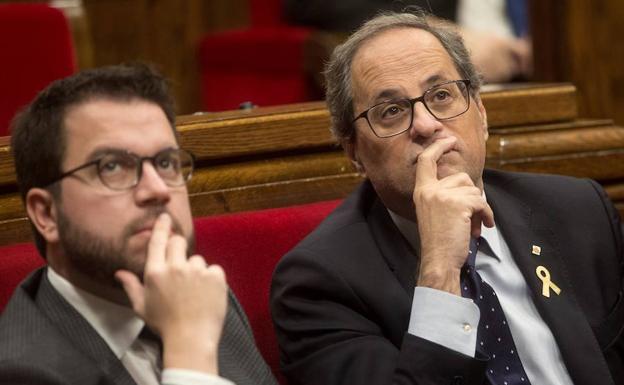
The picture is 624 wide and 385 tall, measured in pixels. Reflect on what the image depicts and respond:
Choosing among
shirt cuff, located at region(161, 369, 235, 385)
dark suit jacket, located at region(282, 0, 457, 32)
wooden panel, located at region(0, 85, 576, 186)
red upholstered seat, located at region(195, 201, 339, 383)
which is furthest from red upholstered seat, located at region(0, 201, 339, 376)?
dark suit jacket, located at region(282, 0, 457, 32)

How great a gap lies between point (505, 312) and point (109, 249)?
0.51m

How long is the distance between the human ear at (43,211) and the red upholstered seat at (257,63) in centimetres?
163

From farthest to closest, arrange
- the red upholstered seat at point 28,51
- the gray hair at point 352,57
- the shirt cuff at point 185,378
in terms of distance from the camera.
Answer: the red upholstered seat at point 28,51, the gray hair at point 352,57, the shirt cuff at point 185,378

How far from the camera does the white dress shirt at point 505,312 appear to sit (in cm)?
116

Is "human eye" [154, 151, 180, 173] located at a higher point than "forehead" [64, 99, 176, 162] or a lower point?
lower

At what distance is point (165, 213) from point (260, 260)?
1.13 ft

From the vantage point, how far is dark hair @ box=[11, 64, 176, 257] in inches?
40.8

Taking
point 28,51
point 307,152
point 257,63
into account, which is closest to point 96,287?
point 307,152

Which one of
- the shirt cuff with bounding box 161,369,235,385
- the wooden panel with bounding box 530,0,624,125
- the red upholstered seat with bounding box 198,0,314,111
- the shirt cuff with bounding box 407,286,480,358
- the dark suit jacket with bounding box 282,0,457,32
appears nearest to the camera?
the shirt cuff with bounding box 161,369,235,385

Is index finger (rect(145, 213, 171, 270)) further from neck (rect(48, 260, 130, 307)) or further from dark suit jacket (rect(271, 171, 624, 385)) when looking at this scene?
dark suit jacket (rect(271, 171, 624, 385))

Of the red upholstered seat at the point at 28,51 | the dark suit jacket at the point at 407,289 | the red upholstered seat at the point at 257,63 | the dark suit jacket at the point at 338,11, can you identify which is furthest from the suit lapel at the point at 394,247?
the red upholstered seat at the point at 257,63

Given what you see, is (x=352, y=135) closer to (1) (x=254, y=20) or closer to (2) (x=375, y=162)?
(2) (x=375, y=162)

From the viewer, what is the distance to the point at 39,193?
3.41 feet

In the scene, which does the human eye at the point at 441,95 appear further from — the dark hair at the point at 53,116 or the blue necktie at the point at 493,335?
the dark hair at the point at 53,116
